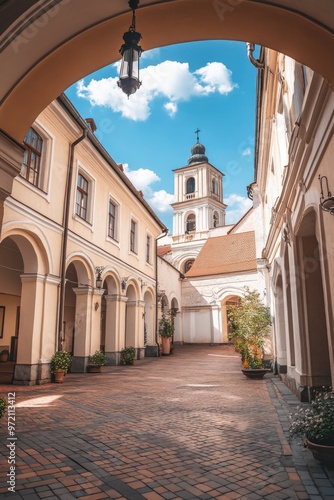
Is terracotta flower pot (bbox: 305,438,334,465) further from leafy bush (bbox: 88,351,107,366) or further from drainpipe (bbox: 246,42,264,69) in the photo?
leafy bush (bbox: 88,351,107,366)

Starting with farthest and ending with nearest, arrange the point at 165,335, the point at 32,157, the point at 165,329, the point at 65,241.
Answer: the point at 165,329 < the point at 165,335 < the point at 65,241 < the point at 32,157

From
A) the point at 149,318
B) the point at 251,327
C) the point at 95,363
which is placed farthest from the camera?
the point at 149,318

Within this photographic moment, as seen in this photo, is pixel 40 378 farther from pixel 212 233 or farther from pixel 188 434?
pixel 212 233

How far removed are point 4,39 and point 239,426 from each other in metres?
6.21

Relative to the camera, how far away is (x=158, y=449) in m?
4.90

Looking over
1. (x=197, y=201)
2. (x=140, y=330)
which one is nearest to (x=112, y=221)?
(x=140, y=330)

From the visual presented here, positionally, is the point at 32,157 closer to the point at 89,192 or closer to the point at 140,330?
the point at 89,192

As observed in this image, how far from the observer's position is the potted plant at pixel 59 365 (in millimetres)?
10953

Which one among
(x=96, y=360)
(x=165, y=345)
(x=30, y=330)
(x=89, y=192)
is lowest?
(x=96, y=360)

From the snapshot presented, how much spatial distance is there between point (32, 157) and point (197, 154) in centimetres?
4322

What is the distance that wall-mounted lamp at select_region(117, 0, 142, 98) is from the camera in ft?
11.8

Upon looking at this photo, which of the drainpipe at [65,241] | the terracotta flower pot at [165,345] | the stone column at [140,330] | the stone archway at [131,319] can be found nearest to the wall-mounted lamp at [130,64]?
the drainpipe at [65,241]

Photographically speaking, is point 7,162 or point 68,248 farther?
point 68,248

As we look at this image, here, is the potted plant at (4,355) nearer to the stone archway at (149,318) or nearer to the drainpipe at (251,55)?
the stone archway at (149,318)
